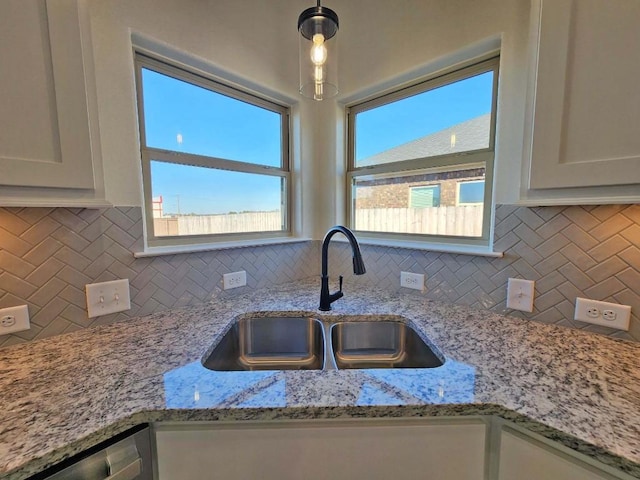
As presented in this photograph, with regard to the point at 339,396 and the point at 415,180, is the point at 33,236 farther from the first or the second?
the point at 415,180

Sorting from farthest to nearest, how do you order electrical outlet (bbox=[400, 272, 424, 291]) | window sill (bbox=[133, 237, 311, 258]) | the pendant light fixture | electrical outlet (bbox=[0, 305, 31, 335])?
electrical outlet (bbox=[400, 272, 424, 291]), window sill (bbox=[133, 237, 311, 258]), the pendant light fixture, electrical outlet (bbox=[0, 305, 31, 335])

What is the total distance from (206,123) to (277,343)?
117 centimetres

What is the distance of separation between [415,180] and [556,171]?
74 centimetres

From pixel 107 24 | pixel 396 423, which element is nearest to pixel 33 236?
pixel 107 24

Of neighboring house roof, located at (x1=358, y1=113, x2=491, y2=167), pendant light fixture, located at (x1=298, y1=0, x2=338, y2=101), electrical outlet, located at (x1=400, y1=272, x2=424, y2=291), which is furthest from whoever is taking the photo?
electrical outlet, located at (x1=400, y1=272, x2=424, y2=291)

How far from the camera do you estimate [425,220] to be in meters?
1.43

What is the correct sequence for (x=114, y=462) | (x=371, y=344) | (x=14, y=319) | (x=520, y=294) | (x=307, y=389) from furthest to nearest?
(x=371, y=344) → (x=520, y=294) → (x=14, y=319) → (x=307, y=389) → (x=114, y=462)

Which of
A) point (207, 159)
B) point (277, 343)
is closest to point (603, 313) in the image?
point (277, 343)

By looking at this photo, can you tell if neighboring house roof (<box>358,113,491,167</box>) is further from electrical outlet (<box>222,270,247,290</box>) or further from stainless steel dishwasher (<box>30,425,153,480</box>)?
stainless steel dishwasher (<box>30,425,153,480</box>)

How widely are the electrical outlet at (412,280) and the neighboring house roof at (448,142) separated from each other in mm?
634

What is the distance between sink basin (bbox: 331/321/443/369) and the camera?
1.12m

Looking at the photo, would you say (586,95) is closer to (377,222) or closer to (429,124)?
(429,124)

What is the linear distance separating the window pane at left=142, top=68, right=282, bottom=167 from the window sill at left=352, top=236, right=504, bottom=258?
82cm

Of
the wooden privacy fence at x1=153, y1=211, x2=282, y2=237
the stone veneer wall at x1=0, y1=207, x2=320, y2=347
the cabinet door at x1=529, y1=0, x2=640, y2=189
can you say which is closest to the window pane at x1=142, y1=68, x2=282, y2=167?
the wooden privacy fence at x1=153, y1=211, x2=282, y2=237
